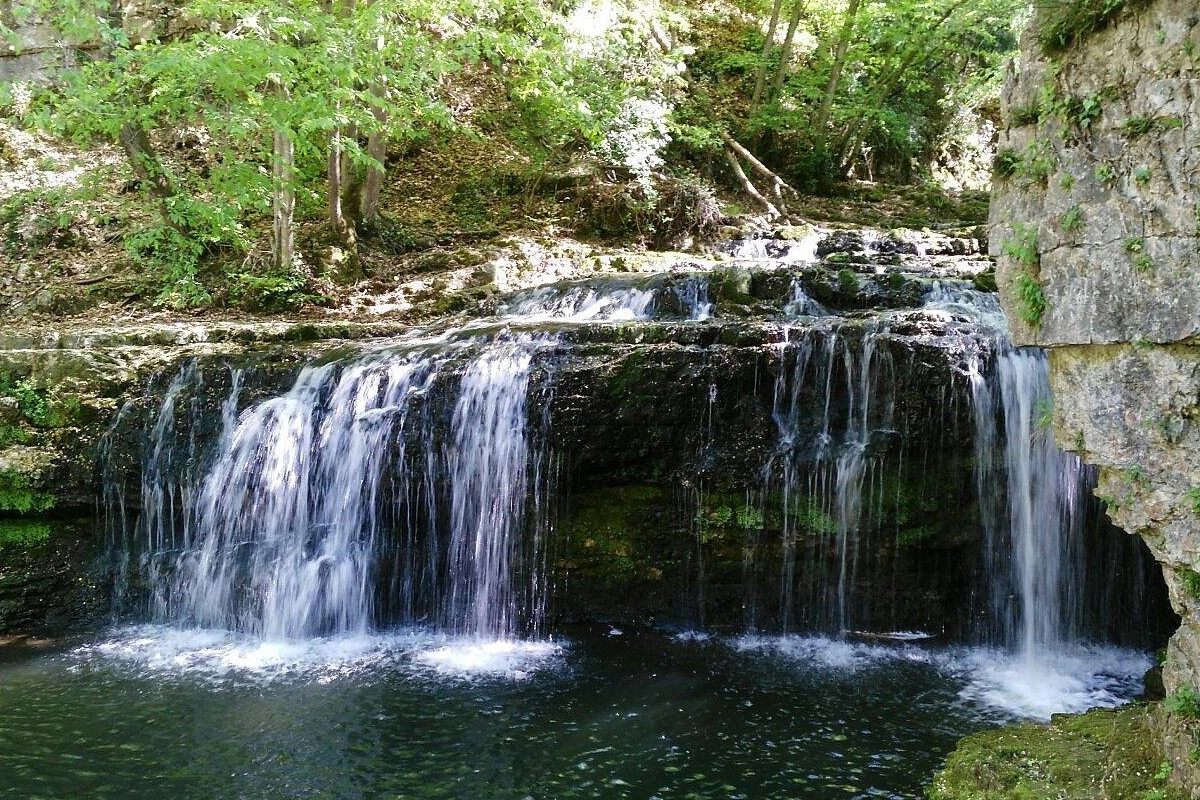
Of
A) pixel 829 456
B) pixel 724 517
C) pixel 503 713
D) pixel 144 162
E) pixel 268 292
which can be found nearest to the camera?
pixel 503 713

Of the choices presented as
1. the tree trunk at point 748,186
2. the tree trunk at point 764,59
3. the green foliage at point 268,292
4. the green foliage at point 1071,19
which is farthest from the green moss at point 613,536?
the tree trunk at point 764,59

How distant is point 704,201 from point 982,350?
23.8ft

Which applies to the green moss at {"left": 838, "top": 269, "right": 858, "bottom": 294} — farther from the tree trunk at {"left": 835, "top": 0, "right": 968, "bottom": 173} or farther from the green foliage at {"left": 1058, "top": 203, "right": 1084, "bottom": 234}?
the tree trunk at {"left": 835, "top": 0, "right": 968, "bottom": 173}

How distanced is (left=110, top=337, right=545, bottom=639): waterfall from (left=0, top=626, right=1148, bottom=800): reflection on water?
0.34m

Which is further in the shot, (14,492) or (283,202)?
(283,202)

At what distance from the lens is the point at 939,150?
16.9m

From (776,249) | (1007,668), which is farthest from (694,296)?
(1007,668)

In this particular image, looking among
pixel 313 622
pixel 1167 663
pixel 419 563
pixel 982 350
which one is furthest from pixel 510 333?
pixel 1167 663

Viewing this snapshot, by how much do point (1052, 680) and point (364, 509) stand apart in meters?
5.48

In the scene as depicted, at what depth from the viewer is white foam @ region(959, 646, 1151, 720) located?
523 centimetres

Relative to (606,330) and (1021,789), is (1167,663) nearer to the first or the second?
(1021,789)

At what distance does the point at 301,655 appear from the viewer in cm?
630

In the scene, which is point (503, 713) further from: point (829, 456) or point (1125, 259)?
point (1125, 259)

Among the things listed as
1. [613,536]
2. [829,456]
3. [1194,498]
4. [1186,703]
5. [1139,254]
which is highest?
[1139,254]
